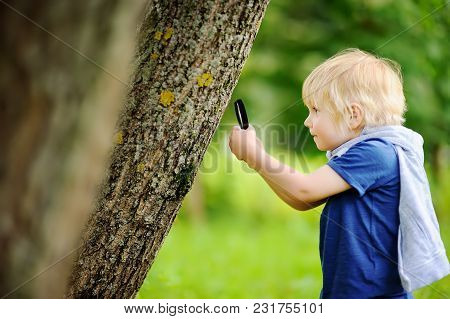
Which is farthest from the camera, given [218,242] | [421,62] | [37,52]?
[218,242]

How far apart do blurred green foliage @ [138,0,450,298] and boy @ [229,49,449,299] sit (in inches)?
47.7

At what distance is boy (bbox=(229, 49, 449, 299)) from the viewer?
2.35 meters

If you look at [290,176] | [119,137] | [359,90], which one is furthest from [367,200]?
[119,137]

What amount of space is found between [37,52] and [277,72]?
253 inches

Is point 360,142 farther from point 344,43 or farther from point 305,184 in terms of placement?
point 344,43

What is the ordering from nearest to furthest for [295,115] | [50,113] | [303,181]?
[50,113], [303,181], [295,115]

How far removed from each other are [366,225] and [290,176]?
0.36 metres

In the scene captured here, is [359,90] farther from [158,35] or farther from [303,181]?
[158,35]

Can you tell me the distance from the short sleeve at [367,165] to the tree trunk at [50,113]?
1155mm

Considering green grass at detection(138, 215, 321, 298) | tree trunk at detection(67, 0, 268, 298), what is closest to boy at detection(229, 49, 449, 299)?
tree trunk at detection(67, 0, 268, 298)

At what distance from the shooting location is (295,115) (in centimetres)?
668

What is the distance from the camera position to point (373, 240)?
237 centimetres

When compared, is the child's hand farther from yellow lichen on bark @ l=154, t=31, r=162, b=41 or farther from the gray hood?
yellow lichen on bark @ l=154, t=31, r=162, b=41
